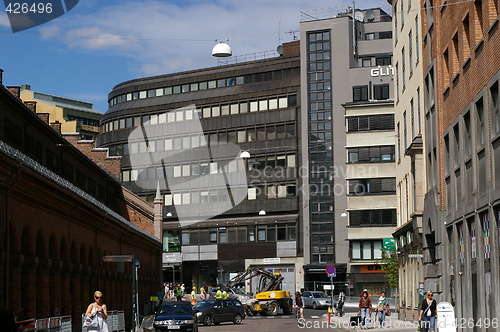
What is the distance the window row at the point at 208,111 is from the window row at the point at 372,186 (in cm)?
1335

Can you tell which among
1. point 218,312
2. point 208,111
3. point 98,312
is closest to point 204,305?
point 218,312

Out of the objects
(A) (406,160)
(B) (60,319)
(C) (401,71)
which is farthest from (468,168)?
(C) (401,71)

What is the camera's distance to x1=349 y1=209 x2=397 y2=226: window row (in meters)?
83.8

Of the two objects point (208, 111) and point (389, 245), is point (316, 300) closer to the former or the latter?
point (389, 245)

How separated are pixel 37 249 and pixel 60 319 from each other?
5.90 m

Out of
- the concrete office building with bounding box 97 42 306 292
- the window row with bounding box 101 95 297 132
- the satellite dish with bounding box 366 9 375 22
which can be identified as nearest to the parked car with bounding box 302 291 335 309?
the concrete office building with bounding box 97 42 306 292

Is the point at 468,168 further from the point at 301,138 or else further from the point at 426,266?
the point at 301,138

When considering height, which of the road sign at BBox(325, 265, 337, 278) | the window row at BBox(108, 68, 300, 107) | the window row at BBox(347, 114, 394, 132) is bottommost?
the road sign at BBox(325, 265, 337, 278)

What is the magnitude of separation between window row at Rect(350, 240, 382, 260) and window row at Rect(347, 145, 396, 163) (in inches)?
315

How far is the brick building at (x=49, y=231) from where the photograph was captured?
85.1 feet

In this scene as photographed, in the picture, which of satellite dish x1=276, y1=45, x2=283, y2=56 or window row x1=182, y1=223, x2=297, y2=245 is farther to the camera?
satellite dish x1=276, y1=45, x2=283, y2=56

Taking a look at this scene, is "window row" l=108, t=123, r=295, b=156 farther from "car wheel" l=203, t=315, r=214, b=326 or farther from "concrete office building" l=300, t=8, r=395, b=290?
"car wheel" l=203, t=315, r=214, b=326

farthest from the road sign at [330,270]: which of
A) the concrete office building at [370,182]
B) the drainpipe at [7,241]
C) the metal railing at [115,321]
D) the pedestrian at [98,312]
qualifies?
the concrete office building at [370,182]

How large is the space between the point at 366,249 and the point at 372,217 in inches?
131
